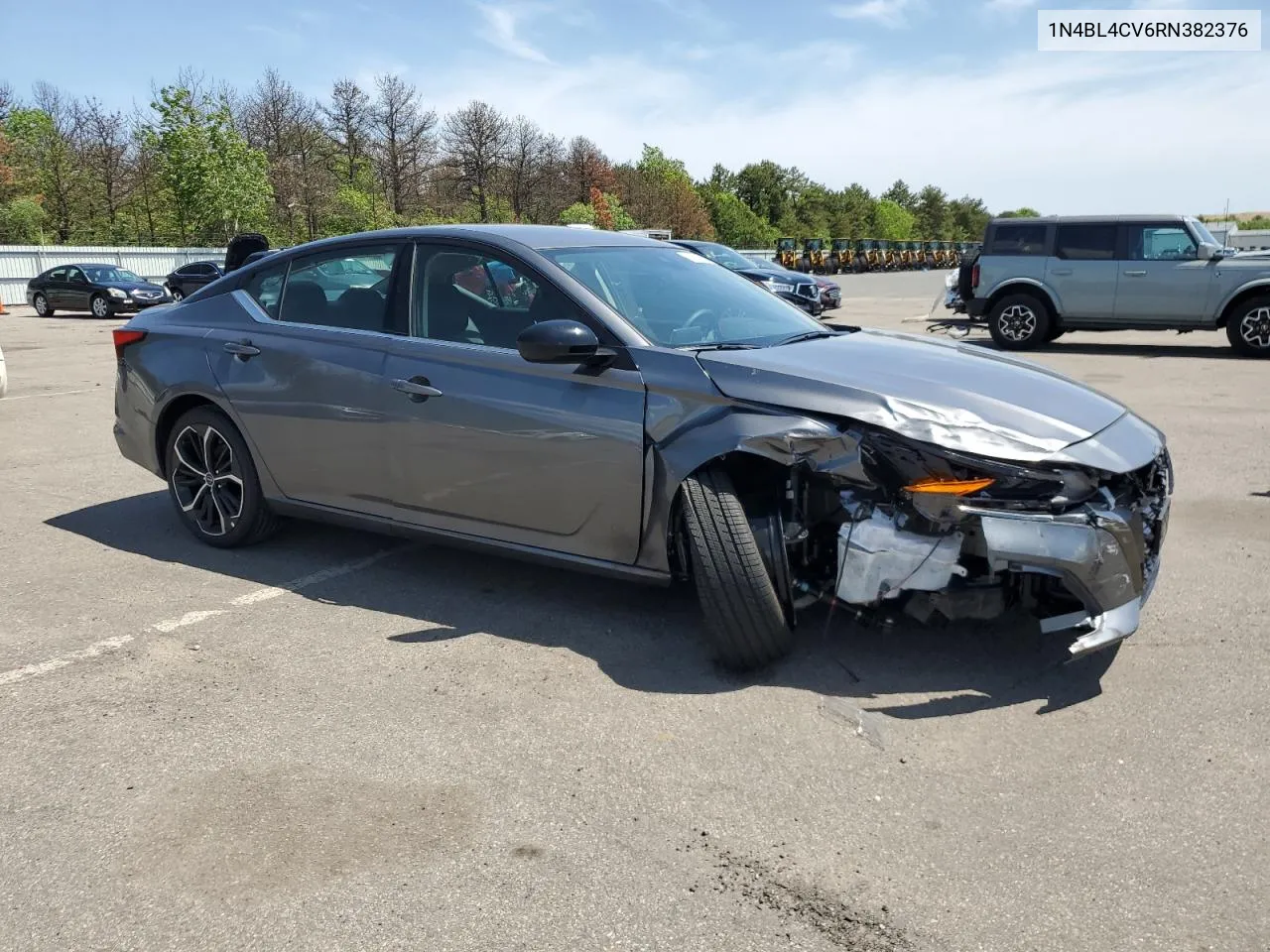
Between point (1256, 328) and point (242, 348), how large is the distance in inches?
541

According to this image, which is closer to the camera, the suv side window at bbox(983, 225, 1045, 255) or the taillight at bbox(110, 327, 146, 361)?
the taillight at bbox(110, 327, 146, 361)

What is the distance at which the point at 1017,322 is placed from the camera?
15484 mm

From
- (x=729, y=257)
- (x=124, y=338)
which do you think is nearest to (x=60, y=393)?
(x=124, y=338)

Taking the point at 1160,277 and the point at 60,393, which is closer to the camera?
the point at 60,393

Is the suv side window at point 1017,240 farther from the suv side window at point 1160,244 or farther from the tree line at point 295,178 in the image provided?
the tree line at point 295,178

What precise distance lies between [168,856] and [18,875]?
0.36m

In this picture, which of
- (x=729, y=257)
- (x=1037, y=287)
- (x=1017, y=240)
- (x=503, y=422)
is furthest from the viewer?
(x=729, y=257)

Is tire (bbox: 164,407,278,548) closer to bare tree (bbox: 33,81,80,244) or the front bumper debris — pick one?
the front bumper debris

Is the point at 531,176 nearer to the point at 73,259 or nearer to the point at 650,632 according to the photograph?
A: the point at 73,259

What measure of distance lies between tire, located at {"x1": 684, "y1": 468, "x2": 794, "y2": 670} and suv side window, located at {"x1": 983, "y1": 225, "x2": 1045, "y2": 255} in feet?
43.4

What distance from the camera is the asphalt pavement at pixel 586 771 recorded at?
250 cm

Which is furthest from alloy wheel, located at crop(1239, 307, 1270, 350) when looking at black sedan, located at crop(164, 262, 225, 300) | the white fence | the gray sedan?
the white fence

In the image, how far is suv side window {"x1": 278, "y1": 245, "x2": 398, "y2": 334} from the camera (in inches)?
188

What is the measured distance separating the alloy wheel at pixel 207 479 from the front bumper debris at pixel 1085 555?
366 centimetres
